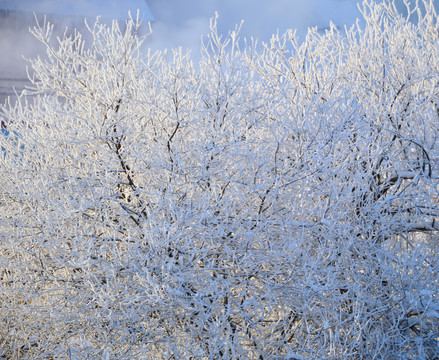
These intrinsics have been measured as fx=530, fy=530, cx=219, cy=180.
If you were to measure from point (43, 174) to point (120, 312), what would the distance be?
274 cm

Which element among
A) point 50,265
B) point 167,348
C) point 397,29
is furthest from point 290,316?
point 397,29

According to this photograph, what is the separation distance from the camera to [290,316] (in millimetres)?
Result: 8008

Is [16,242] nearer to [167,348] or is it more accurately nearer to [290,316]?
[167,348]

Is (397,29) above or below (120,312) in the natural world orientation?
above

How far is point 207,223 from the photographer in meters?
6.63

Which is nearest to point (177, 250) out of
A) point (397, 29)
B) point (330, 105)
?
point (330, 105)

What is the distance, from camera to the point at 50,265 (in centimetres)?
880

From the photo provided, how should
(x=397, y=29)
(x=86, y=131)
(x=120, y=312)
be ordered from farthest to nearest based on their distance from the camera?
1. (x=397, y=29)
2. (x=86, y=131)
3. (x=120, y=312)

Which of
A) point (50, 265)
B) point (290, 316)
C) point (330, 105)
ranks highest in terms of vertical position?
point (330, 105)

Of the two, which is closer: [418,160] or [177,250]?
[177,250]

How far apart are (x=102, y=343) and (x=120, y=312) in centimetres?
75

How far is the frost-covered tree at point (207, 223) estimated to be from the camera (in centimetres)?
662

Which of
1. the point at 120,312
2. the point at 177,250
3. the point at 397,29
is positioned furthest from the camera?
the point at 397,29

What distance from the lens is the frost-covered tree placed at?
6.62 metres
